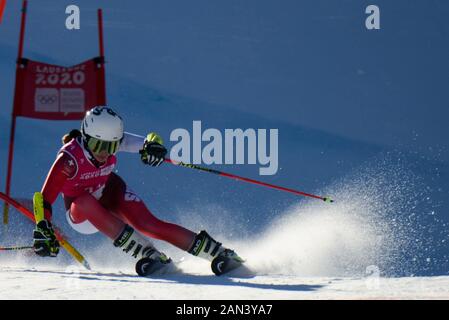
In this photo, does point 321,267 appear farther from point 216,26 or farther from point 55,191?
point 216,26

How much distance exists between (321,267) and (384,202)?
1.90 meters

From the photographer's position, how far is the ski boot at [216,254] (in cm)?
485

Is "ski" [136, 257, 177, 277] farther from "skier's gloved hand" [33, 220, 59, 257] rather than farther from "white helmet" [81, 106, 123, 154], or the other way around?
"white helmet" [81, 106, 123, 154]

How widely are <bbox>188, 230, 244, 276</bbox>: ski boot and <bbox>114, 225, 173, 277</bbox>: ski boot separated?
0.18 metres

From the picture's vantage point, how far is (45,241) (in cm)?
461

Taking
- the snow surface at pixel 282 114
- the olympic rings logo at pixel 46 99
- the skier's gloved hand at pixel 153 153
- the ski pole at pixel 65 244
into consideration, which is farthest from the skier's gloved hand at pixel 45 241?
the olympic rings logo at pixel 46 99

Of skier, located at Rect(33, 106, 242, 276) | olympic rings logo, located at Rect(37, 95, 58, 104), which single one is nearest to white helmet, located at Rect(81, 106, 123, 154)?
skier, located at Rect(33, 106, 242, 276)

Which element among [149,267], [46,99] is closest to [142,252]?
[149,267]

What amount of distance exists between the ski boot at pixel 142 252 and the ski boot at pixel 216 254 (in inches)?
7.0

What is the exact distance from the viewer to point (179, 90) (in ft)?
28.1

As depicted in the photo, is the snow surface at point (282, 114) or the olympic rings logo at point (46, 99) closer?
the snow surface at point (282, 114)

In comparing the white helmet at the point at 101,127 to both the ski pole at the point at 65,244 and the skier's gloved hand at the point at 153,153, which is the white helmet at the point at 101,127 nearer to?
A: the skier's gloved hand at the point at 153,153
